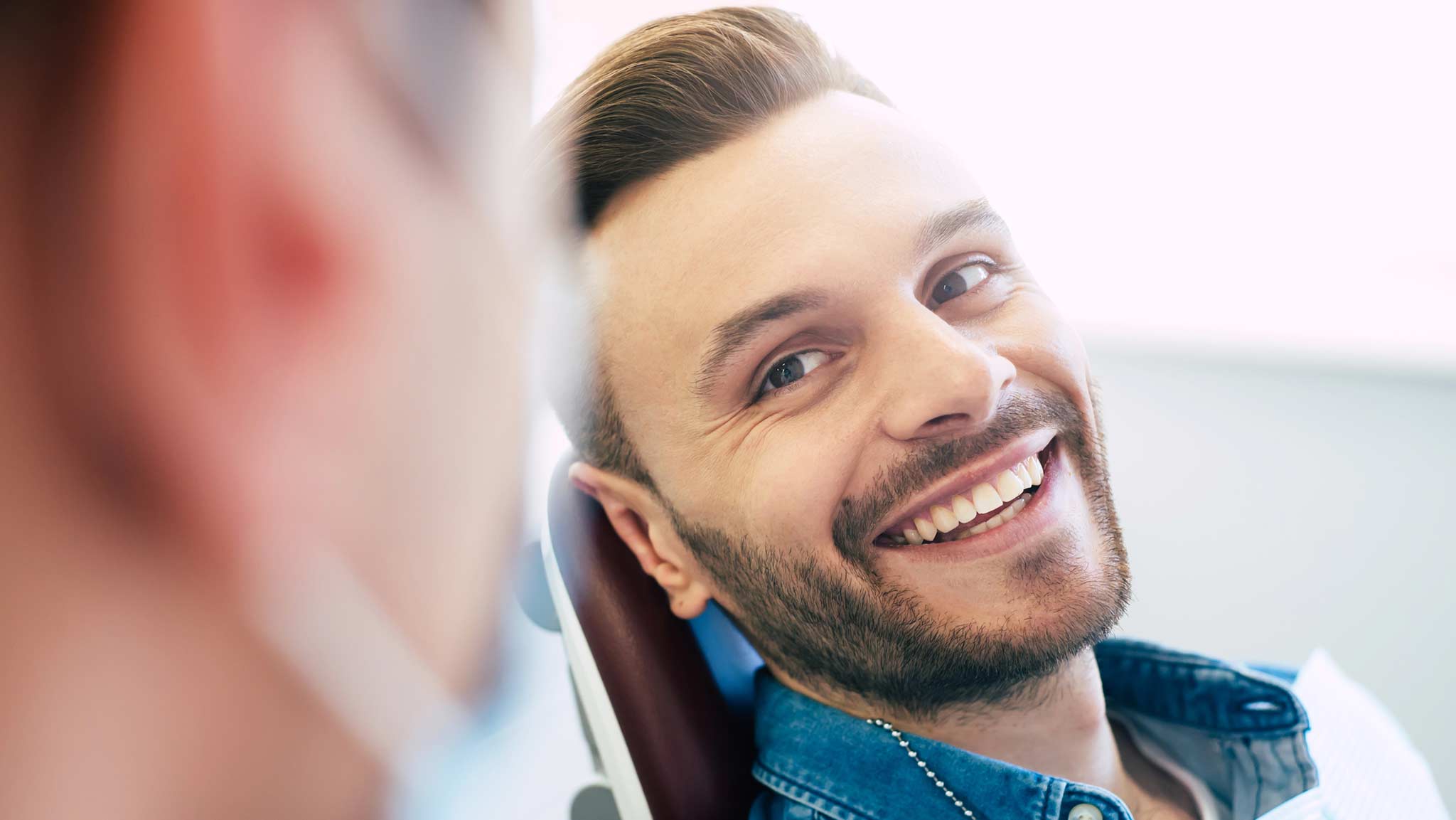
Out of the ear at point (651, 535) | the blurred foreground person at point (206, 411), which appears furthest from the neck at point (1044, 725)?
the blurred foreground person at point (206, 411)

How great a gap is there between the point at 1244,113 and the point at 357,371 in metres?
2.05

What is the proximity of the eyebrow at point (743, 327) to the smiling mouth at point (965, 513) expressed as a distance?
296 millimetres

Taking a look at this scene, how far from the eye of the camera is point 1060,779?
42.3 inches

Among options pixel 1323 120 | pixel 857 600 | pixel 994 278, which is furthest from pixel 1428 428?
pixel 857 600

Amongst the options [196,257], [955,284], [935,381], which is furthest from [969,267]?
[196,257]

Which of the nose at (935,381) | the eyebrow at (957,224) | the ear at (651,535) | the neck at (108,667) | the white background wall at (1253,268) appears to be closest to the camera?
the neck at (108,667)

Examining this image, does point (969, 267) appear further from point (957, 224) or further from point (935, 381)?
point (935, 381)

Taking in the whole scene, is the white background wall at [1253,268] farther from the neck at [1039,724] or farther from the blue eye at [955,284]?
the neck at [1039,724]

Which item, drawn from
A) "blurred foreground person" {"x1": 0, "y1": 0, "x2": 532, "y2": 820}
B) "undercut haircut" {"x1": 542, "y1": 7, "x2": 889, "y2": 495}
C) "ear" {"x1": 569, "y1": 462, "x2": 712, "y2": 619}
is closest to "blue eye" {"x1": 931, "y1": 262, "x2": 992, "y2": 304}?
"undercut haircut" {"x1": 542, "y1": 7, "x2": 889, "y2": 495}

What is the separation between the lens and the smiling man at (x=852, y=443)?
107 cm

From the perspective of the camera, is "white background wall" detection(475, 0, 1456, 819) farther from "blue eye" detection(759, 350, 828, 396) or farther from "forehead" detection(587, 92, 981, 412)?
"blue eye" detection(759, 350, 828, 396)

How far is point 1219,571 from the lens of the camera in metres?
2.05

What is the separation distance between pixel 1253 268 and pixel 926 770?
1481 mm

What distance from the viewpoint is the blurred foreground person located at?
27 cm
